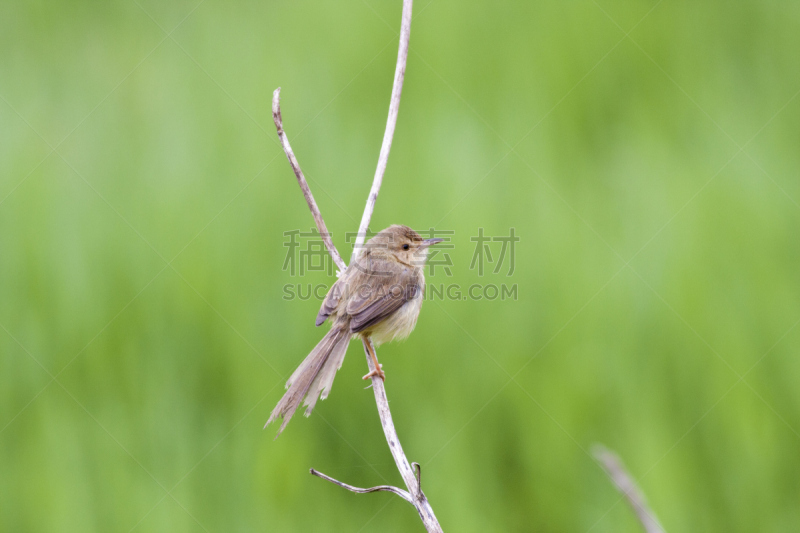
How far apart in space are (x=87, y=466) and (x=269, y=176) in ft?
5.39

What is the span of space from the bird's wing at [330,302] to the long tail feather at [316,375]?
82mm

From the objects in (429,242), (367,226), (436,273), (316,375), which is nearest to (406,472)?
(316,375)

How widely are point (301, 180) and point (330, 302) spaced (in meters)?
0.72

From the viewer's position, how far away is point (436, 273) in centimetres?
285

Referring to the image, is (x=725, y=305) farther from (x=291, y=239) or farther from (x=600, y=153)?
(x=291, y=239)

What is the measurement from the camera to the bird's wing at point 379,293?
277 centimetres

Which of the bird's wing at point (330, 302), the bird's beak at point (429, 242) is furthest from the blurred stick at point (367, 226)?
the bird's beak at point (429, 242)

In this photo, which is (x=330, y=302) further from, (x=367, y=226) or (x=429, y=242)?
(x=429, y=242)

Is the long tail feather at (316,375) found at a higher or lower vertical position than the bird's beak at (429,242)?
lower

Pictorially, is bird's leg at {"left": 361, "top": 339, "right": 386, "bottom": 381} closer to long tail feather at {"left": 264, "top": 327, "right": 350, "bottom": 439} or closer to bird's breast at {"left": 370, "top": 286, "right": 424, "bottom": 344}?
bird's breast at {"left": 370, "top": 286, "right": 424, "bottom": 344}

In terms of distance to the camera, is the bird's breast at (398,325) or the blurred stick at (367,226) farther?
the bird's breast at (398,325)

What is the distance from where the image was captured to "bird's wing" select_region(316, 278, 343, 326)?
2713 mm

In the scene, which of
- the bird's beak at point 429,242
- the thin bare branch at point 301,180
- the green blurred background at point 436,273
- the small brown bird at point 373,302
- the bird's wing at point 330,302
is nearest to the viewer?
the thin bare branch at point 301,180

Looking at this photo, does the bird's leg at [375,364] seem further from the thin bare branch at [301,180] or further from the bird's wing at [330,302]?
the thin bare branch at [301,180]
